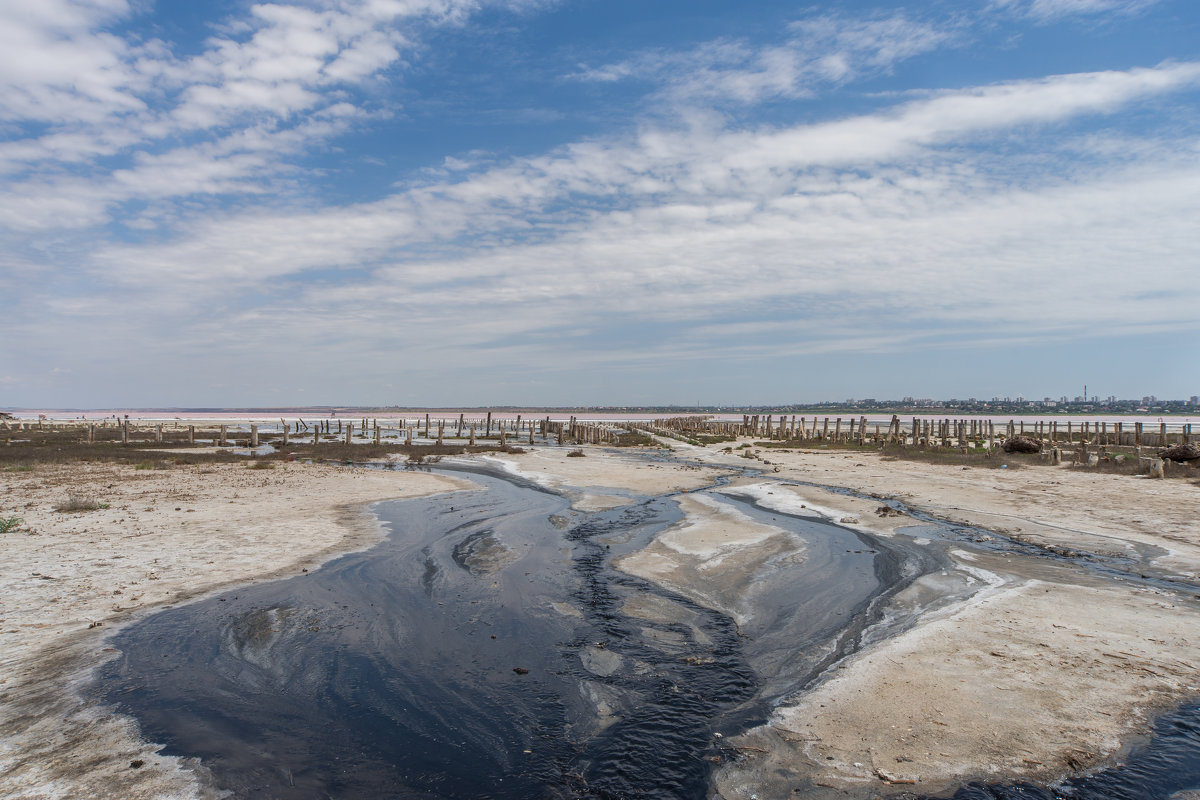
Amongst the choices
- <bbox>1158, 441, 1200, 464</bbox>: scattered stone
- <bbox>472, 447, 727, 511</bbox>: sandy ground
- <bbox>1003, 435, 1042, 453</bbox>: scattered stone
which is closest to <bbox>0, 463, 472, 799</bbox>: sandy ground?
<bbox>472, 447, 727, 511</bbox>: sandy ground

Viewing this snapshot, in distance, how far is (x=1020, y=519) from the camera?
17234 mm

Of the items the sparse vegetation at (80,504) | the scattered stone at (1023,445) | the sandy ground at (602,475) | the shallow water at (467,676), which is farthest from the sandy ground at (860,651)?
the scattered stone at (1023,445)

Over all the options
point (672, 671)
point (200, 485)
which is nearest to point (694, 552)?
point (672, 671)

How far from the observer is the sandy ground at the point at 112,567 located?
17.2 feet

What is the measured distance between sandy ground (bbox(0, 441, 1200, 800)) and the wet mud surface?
451mm

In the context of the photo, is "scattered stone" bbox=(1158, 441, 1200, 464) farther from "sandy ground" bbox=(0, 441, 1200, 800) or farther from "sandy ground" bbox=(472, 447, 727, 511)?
"sandy ground" bbox=(472, 447, 727, 511)

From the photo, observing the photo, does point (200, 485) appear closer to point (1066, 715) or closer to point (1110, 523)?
point (1066, 715)

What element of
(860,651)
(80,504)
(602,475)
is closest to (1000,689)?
(860,651)

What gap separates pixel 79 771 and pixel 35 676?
2.59 metres

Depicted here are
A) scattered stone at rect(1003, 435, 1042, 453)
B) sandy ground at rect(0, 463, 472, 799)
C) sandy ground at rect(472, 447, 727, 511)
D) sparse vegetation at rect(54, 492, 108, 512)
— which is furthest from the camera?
scattered stone at rect(1003, 435, 1042, 453)

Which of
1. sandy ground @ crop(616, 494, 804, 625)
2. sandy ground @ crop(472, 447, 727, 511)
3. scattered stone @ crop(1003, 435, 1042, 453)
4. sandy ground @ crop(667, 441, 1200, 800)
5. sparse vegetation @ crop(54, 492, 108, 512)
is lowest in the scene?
sandy ground @ crop(472, 447, 727, 511)

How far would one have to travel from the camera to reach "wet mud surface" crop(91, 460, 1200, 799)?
18.0 feet

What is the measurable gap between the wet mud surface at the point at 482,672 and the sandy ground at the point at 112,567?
42cm

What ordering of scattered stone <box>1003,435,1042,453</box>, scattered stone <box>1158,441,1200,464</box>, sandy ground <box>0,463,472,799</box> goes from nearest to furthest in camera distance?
1. sandy ground <box>0,463,472,799</box>
2. scattered stone <box>1158,441,1200,464</box>
3. scattered stone <box>1003,435,1042,453</box>
